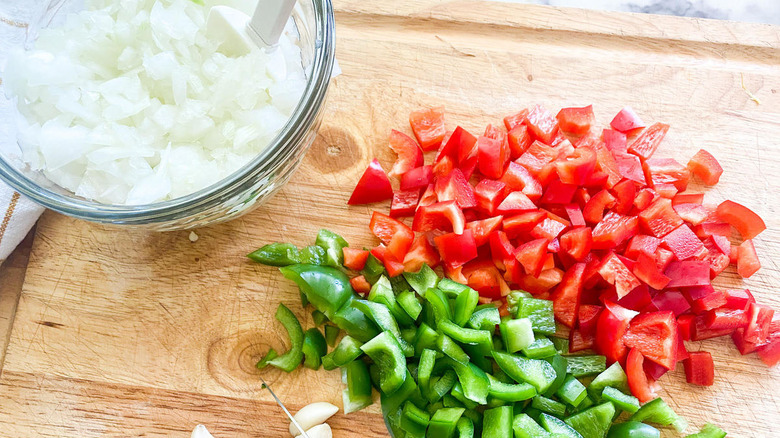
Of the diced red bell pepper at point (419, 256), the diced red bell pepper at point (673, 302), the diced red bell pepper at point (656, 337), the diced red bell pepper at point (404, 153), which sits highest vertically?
the diced red bell pepper at point (404, 153)

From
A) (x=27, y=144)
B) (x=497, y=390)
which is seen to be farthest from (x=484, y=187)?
(x=27, y=144)

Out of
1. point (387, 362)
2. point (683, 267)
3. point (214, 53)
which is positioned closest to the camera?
point (214, 53)

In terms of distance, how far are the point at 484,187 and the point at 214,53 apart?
1047 mm

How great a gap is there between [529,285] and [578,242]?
23 centimetres

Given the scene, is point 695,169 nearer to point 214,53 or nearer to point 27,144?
point 214,53

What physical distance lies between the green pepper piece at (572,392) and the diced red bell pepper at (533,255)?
15.2 inches

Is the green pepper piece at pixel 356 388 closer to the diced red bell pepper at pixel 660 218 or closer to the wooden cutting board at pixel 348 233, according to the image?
the wooden cutting board at pixel 348 233

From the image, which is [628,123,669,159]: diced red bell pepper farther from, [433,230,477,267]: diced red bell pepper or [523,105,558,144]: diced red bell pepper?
[433,230,477,267]: diced red bell pepper

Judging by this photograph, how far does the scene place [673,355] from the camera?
2.21 metres

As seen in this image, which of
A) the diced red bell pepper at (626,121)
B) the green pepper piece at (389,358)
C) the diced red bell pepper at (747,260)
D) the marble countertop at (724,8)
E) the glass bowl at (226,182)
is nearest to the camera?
the glass bowl at (226,182)

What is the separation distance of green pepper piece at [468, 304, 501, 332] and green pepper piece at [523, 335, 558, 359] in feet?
0.44

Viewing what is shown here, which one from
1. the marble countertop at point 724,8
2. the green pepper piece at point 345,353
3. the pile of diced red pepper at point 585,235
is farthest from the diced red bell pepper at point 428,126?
the marble countertop at point 724,8

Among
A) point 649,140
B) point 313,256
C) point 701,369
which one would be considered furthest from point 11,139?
point 701,369

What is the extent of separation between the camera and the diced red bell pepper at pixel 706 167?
2.44m
